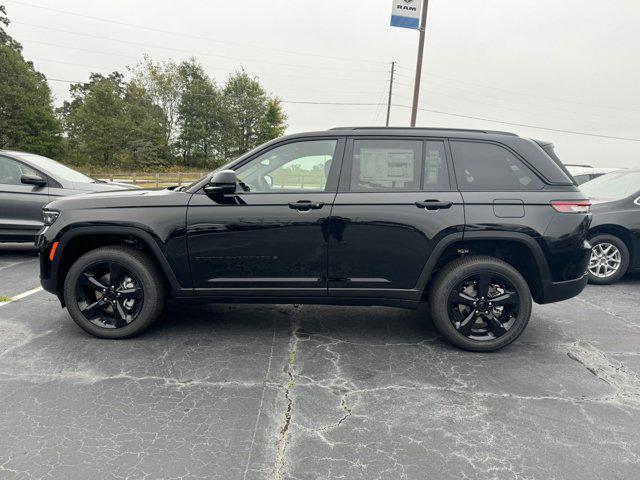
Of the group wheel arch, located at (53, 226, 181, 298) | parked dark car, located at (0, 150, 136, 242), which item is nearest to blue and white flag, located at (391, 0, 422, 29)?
parked dark car, located at (0, 150, 136, 242)

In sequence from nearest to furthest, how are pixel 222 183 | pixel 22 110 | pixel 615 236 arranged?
pixel 222 183 → pixel 615 236 → pixel 22 110

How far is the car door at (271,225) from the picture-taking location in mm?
3361

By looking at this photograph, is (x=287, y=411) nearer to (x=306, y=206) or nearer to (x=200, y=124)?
(x=306, y=206)

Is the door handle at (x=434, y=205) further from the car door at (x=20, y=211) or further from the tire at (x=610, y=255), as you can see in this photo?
the car door at (x=20, y=211)

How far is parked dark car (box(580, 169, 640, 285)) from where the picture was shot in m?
5.61

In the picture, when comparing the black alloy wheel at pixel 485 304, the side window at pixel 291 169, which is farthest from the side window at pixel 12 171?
the black alloy wheel at pixel 485 304

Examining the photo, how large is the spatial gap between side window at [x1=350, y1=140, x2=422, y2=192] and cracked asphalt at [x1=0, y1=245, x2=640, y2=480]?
1391mm

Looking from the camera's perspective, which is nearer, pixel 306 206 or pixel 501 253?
pixel 306 206

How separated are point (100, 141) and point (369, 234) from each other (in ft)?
154

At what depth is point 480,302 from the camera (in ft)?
11.3

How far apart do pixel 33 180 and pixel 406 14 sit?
1013 cm

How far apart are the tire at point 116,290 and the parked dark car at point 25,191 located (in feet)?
11.3

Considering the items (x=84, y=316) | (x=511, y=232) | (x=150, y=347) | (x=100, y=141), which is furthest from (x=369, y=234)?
(x=100, y=141)

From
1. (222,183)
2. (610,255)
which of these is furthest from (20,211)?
(610,255)
